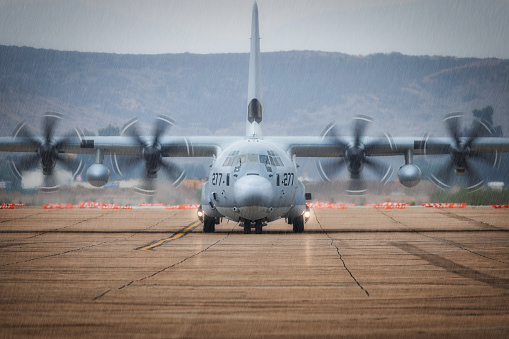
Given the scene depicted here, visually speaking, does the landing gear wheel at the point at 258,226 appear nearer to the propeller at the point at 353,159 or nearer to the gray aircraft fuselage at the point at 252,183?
the gray aircraft fuselage at the point at 252,183

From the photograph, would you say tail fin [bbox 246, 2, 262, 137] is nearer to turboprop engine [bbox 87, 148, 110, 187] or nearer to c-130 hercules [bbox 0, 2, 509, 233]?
c-130 hercules [bbox 0, 2, 509, 233]

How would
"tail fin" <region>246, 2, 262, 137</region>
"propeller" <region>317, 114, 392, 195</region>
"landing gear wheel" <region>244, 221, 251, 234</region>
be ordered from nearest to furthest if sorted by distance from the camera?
"landing gear wheel" <region>244, 221, 251, 234</region>, "tail fin" <region>246, 2, 262, 137</region>, "propeller" <region>317, 114, 392, 195</region>

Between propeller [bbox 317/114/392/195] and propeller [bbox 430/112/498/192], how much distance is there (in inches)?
112

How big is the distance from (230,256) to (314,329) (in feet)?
29.3

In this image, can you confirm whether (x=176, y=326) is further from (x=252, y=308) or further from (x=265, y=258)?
(x=265, y=258)

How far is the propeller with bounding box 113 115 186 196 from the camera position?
29375 mm

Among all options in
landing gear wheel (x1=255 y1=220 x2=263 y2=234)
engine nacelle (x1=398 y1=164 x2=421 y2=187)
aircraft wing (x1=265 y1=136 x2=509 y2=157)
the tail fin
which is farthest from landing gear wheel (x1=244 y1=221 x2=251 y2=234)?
engine nacelle (x1=398 y1=164 x2=421 y2=187)

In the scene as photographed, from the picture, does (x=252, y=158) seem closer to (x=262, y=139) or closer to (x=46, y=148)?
(x=262, y=139)

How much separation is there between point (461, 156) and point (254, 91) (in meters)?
10.4

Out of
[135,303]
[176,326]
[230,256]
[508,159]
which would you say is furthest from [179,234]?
[508,159]

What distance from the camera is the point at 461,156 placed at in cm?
2961

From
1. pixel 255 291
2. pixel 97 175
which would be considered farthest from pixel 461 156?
pixel 255 291

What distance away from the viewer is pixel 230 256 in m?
16.0

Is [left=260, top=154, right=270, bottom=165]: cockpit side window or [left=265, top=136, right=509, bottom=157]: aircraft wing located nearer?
[left=260, top=154, right=270, bottom=165]: cockpit side window
